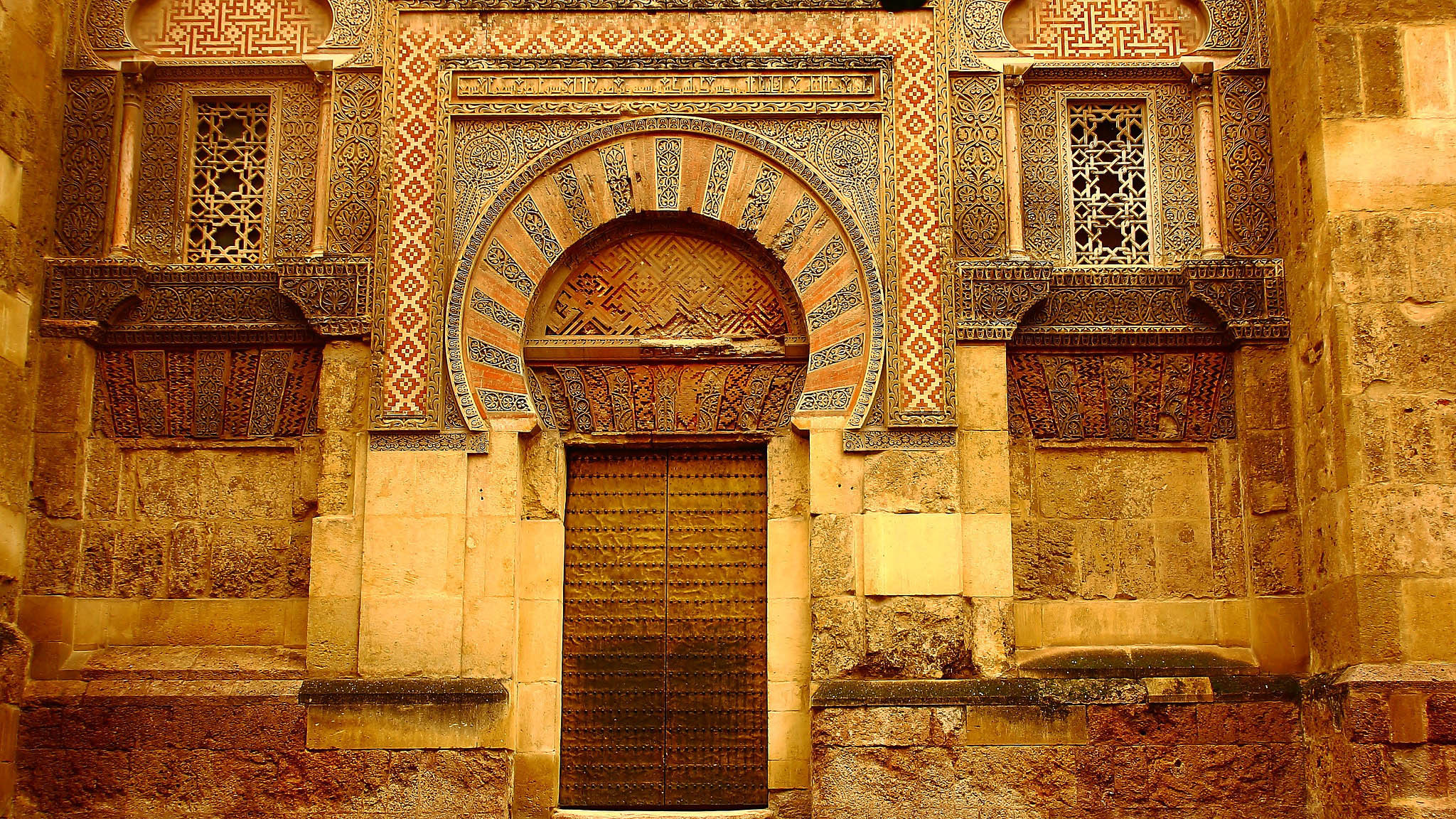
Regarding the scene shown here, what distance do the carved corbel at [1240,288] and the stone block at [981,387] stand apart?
1.09m

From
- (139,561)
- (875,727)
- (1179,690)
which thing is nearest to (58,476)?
(139,561)

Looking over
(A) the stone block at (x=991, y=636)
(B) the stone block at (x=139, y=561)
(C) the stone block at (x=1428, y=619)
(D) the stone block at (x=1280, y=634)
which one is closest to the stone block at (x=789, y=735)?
(A) the stone block at (x=991, y=636)

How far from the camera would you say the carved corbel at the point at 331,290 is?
7.34 m

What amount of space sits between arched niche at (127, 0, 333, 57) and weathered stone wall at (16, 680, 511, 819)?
346 cm

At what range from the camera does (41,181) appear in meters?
7.46

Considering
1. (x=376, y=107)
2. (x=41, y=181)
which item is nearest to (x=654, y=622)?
(x=376, y=107)

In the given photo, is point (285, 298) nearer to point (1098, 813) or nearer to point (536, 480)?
point (536, 480)

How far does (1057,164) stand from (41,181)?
212 inches

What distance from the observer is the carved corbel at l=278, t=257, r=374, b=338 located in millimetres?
7336

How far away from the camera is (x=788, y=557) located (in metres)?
7.27

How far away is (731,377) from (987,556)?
163cm

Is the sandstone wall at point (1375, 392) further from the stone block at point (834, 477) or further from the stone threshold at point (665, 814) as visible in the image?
the stone threshold at point (665, 814)

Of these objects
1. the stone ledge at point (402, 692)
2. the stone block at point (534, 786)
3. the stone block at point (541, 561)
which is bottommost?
the stone block at point (534, 786)

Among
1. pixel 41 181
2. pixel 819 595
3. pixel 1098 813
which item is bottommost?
pixel 1098 813
